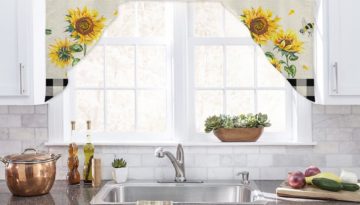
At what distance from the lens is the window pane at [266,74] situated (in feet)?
11.6

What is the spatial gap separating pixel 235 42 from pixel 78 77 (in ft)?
3.53

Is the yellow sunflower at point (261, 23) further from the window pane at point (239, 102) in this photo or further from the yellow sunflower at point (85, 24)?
the yellow sunflower at point (85, 24)

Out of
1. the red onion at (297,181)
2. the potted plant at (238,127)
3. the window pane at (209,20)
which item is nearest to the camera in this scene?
the red onion at (297,181)

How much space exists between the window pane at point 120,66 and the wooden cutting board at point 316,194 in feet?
4.22

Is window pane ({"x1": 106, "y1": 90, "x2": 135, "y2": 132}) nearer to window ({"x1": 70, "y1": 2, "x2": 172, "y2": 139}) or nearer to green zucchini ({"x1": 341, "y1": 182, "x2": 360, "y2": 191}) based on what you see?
window ({"x1": 70, "y1": 2, "x2": 172, "y2": 139})

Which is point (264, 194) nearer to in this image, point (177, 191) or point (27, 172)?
point (177, 191)

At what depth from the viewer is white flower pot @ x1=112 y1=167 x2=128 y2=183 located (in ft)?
10.6

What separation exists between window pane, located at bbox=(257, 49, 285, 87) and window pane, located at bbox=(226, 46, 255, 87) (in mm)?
54

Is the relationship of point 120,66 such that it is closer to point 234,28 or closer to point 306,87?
point 234,28

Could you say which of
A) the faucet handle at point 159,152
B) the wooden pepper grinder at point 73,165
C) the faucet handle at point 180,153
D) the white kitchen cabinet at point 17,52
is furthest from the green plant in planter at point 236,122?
the white kitchen cabinet at point 17,52

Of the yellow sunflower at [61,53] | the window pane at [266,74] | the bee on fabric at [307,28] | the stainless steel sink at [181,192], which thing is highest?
the bee on fabric at [307,28]

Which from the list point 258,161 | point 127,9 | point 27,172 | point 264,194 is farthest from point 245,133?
point 27,172

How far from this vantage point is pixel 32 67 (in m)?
2.99

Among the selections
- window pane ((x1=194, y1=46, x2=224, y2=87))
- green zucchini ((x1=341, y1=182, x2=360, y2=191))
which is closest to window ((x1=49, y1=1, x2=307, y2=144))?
window pane ((x1=194, y1=46, x2=224, y2=87))
